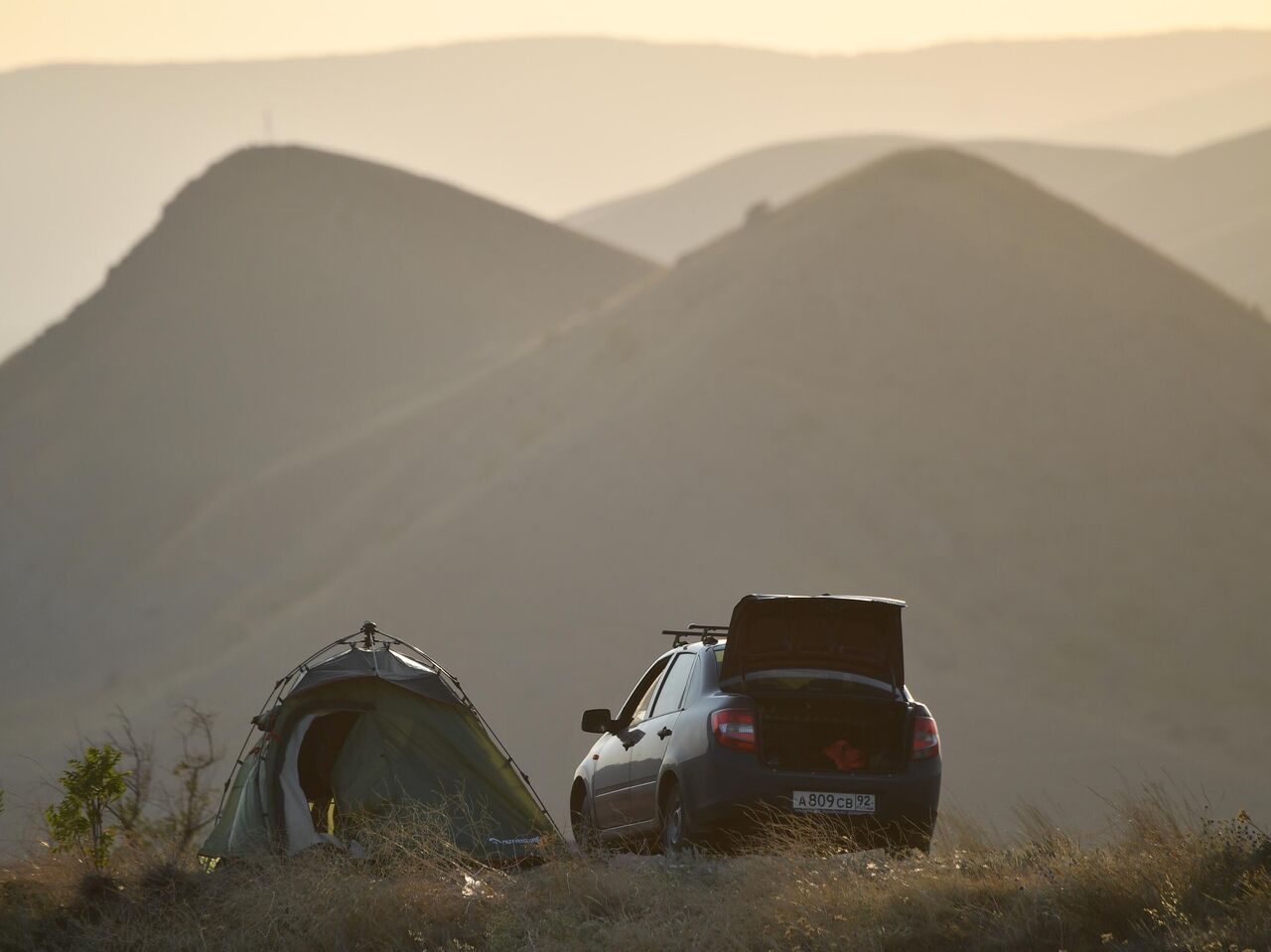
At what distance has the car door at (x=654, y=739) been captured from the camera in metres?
11.0

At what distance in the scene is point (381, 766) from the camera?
475 inches

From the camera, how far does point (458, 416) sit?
56.9 m

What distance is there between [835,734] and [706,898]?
1.73 meters

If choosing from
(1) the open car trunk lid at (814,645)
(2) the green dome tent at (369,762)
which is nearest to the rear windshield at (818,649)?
(1) the open car trunk lid at (814,645)

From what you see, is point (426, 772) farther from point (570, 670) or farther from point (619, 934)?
point (570, 670)

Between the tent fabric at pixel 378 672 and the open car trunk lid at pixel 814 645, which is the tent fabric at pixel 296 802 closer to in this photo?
the tent fabric at pixel 378 672

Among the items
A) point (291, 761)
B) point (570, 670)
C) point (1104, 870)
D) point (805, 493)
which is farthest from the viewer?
point (805, 493)

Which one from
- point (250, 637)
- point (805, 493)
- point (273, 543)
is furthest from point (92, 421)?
point (805, 493)

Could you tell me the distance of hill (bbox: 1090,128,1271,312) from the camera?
12544 cm

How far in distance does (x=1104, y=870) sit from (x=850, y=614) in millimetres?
2560

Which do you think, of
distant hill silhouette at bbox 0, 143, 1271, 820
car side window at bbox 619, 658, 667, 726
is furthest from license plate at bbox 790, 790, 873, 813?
distant hill silhouette at bbox 0, 143, 1271, 820

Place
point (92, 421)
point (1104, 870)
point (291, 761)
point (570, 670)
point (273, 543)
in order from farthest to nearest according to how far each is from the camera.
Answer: point (92, 421)
point (273, 543)
point (570, 670)
point (291, 761)
point (1104, 870)

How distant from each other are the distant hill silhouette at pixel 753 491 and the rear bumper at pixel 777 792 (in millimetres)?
24041

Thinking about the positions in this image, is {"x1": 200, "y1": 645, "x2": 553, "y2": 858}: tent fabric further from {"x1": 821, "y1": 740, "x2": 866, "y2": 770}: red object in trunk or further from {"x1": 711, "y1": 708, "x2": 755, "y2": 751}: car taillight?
{"x1": 821, "y1": 740, "x2": 866, "y2": 770}: red object in trunk
